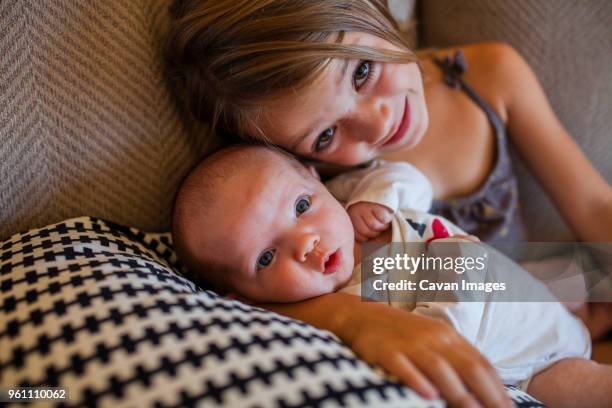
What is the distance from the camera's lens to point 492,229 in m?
1.11

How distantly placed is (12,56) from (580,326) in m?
1.02

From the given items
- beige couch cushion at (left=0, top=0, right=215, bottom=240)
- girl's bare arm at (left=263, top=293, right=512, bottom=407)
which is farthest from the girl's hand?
beige couch cushion at (left=0, top=0, right=215, bottom=240)

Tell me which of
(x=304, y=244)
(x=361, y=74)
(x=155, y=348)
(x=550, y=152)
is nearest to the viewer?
(x=155, y=348)

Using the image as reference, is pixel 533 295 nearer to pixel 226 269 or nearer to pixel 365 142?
pixel 365 142

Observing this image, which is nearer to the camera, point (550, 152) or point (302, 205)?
point (302, 205)

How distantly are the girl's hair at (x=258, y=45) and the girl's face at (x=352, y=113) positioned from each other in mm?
18

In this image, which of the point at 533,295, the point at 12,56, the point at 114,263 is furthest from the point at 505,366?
the point at 12,56

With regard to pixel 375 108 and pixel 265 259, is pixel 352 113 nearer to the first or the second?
pixel 375 108

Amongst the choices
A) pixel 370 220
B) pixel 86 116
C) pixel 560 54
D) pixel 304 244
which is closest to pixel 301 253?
pixel 304 244

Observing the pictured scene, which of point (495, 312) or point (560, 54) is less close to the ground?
point (560, 54)

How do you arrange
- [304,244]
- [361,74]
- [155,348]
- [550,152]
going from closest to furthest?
[155,348], [304,244], [361,74], [550,152]

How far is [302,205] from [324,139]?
16cm

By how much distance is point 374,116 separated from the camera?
0.89 meters

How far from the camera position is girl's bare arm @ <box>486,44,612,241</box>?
109cm
